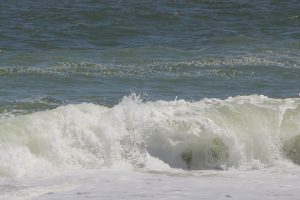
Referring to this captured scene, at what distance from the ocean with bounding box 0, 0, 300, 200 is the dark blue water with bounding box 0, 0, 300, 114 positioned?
33 mm

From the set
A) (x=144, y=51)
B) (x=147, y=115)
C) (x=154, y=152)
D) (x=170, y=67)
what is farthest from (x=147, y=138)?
(x=144, y=51)

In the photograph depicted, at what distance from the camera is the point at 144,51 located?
16.1 meters

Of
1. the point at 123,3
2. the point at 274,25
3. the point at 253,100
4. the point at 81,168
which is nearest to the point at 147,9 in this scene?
the point at 123,3

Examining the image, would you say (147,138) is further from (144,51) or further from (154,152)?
(144,51)

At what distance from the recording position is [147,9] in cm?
2228

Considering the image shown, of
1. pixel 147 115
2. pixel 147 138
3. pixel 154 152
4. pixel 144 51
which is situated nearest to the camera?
pixel 154 152

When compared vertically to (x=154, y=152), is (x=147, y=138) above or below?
above

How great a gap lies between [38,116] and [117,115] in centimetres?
80

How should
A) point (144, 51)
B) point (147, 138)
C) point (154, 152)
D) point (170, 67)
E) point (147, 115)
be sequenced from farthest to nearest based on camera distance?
point (144, 51), point (170, 67), point (147, 115), point (147, 138), point (154, 152)

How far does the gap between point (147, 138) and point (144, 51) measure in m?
7.36

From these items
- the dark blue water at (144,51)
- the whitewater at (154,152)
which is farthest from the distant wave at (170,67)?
the whitewater at (154,152)

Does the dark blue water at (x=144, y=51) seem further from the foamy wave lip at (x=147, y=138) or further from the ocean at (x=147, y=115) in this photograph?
the foamy wave lip at (x=147, y=138)

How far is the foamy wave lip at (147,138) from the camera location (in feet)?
27.3

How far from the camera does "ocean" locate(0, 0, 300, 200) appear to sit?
7.79 m
